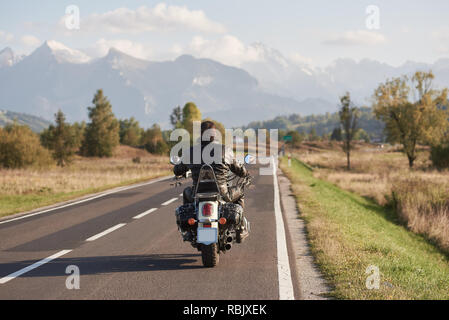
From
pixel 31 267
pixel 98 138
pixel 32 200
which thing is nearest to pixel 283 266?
pixel 31 267

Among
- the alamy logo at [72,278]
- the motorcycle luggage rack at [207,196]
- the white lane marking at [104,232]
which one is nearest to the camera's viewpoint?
the alamy logo at [72,278]

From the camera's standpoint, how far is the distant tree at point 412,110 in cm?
4306

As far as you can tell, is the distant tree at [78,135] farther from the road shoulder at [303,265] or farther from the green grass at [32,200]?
the road shoulder at [303,265]

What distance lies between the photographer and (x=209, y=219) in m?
6.38

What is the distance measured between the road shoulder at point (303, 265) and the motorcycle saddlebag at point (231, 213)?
43.5 inches

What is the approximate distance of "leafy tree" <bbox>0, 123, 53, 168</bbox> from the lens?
125ft

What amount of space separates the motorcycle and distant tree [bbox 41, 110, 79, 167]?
156 ft

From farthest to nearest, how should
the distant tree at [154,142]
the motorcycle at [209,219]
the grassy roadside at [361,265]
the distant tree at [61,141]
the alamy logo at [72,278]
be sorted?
1. the distant tree at [154,142]
2. the distant tree at [61,141]
3. the motorcycle at [209,219]
4. the alamy logo at [72,278]
5. the grassy roadside at [361,265]

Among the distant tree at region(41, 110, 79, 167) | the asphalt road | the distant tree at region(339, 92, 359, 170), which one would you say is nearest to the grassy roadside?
the asphalt road

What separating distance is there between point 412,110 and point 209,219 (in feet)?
136

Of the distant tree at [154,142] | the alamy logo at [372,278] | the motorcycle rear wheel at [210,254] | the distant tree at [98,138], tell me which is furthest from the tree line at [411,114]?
the distant tree at [98,138]

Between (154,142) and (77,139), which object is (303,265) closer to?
(77,139)
